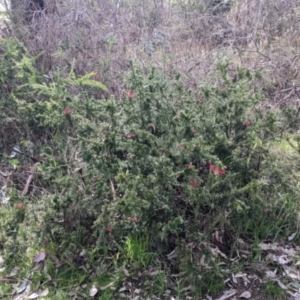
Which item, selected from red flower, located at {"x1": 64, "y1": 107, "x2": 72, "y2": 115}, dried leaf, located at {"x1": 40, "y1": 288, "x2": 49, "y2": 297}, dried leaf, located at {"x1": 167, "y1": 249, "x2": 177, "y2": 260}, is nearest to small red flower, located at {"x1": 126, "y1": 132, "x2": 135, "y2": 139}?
red flower, located at {"x1": 64, "y1": 107, "x2": 72, "y2": 115}

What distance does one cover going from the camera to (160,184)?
9.27 feet

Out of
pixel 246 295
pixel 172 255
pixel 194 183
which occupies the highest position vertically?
pixel 194 183

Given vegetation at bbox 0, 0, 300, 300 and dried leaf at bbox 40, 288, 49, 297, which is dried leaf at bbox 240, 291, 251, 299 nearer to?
vegetation at bbox 0, 0, 300, 300

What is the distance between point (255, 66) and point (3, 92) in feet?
9.25

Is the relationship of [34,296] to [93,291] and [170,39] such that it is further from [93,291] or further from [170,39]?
[170,39]

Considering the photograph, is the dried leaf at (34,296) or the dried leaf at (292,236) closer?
the dried leaf at (34,296)

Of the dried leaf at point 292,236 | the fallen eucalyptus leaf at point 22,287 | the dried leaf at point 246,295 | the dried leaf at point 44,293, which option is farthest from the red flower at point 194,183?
the fallen eucalyptus leaf at point 22,287

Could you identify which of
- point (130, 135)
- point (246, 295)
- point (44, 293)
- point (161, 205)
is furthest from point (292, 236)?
point (44, 293)

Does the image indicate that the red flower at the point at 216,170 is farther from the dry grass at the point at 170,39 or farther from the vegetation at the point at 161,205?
the dry grass at the point at 170,39

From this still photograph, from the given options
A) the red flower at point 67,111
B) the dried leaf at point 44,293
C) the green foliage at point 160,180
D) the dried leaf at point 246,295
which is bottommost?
the dried leaf at point 246,295

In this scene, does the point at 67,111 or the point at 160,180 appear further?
the point at 67,111

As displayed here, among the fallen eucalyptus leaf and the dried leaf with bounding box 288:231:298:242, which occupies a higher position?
the dried leaf with bounding box 288:231:298:242

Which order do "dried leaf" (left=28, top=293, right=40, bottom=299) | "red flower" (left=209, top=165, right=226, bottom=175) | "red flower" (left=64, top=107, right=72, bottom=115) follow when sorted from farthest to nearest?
"red flower" (left=64, top=107, right=72, bottom=115) → "dried leaf" (left=28, top=293, right=40, bottom=299) → "red flower" (left=209, top=165, right=226, bottom=175)

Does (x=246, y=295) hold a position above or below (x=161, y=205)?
below
